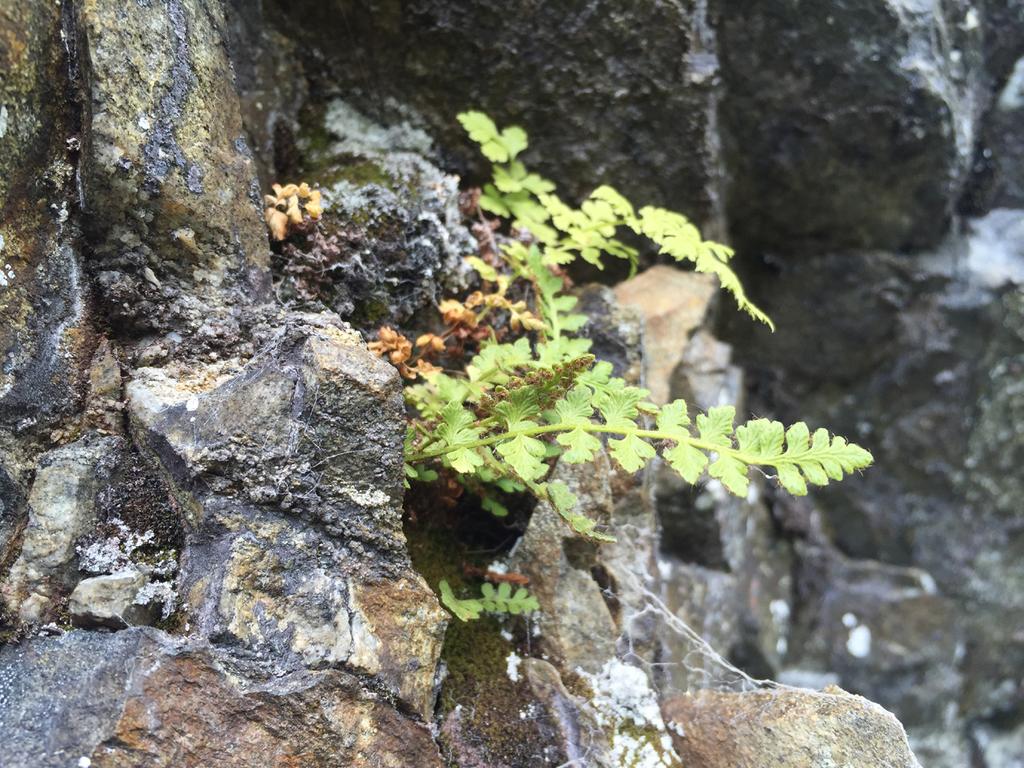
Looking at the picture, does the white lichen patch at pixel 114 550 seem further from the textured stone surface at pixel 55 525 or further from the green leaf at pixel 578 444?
the green leaf at pixel 578 444

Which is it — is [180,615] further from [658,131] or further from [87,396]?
[658,131]

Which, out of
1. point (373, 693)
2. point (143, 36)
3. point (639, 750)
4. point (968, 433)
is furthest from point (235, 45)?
point (968, 433)

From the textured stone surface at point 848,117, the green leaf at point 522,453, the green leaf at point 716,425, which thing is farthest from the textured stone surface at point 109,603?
the textured stone surface at point 848,117

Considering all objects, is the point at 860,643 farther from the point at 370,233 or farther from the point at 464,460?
the point at 370,233

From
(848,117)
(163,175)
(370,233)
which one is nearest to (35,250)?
(163,175)

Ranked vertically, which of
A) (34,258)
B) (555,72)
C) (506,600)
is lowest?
(506,600)

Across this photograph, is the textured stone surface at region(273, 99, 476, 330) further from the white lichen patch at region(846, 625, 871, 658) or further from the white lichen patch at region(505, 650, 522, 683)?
the white lichen patch at region(846, 625, 871, 658)

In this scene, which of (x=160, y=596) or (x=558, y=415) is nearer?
(x=160, y=596)
